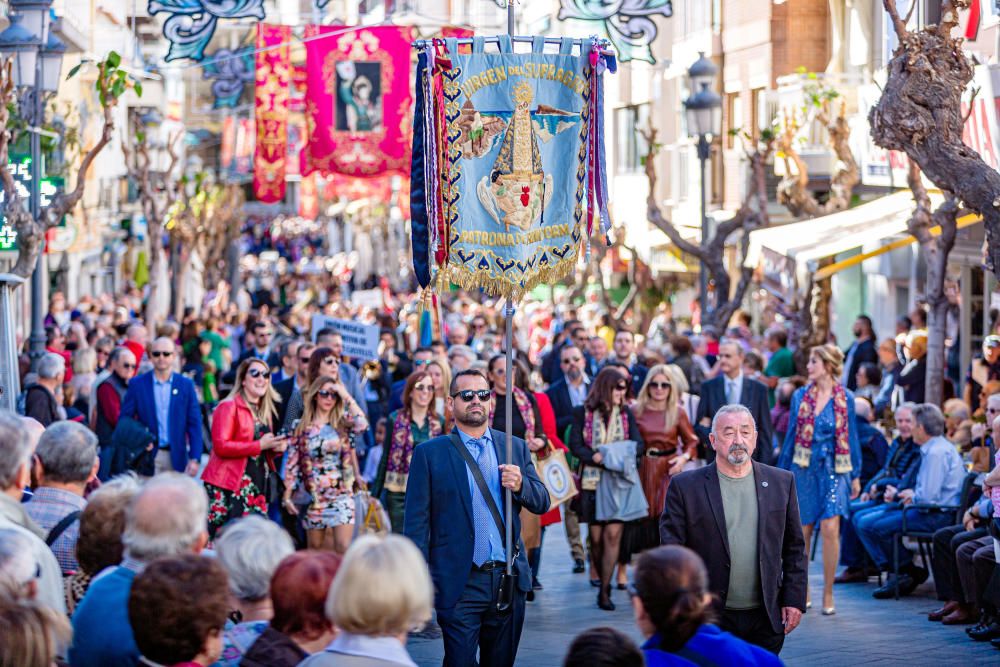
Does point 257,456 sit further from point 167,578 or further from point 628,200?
point 628,200

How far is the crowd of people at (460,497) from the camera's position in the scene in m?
5.72

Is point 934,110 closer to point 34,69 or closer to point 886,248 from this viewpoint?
point 886,248

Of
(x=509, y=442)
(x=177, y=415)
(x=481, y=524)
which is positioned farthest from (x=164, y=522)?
(x=177, y=415)

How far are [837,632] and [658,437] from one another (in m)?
2.27

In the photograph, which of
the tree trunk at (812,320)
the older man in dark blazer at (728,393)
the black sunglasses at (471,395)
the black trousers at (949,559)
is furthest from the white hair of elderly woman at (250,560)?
the tree trunk at (812,320)

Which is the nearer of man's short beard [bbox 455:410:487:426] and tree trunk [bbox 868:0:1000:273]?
man's short beard [bbox 455:410:487:426]

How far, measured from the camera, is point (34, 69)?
656 inches

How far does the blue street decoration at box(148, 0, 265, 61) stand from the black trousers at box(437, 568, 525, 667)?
11088 mm

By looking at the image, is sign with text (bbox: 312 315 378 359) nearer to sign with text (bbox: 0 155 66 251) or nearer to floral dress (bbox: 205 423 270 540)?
sign with text (bbox: 0 155 66 251)

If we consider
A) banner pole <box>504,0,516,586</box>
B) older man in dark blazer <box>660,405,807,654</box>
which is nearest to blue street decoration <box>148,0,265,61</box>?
banner pole <box>504,0,516,586</box>

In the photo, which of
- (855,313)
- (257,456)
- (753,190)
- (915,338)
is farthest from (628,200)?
(257,456)

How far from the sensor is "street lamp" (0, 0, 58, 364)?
1638cm

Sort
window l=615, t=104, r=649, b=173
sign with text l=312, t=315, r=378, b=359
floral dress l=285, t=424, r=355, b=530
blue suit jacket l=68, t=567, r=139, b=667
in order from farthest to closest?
window l=615, t=104, r=649, b=173, sign with text l=312, t=315, r=378, b=359, floral dress l=285, t=424, r=355, b=530, blue suit jacket l=68, t=567, r=139, b=667

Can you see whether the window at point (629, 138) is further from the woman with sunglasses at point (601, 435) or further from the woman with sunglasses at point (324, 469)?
the woman with sunglasses at point (324, 469)
